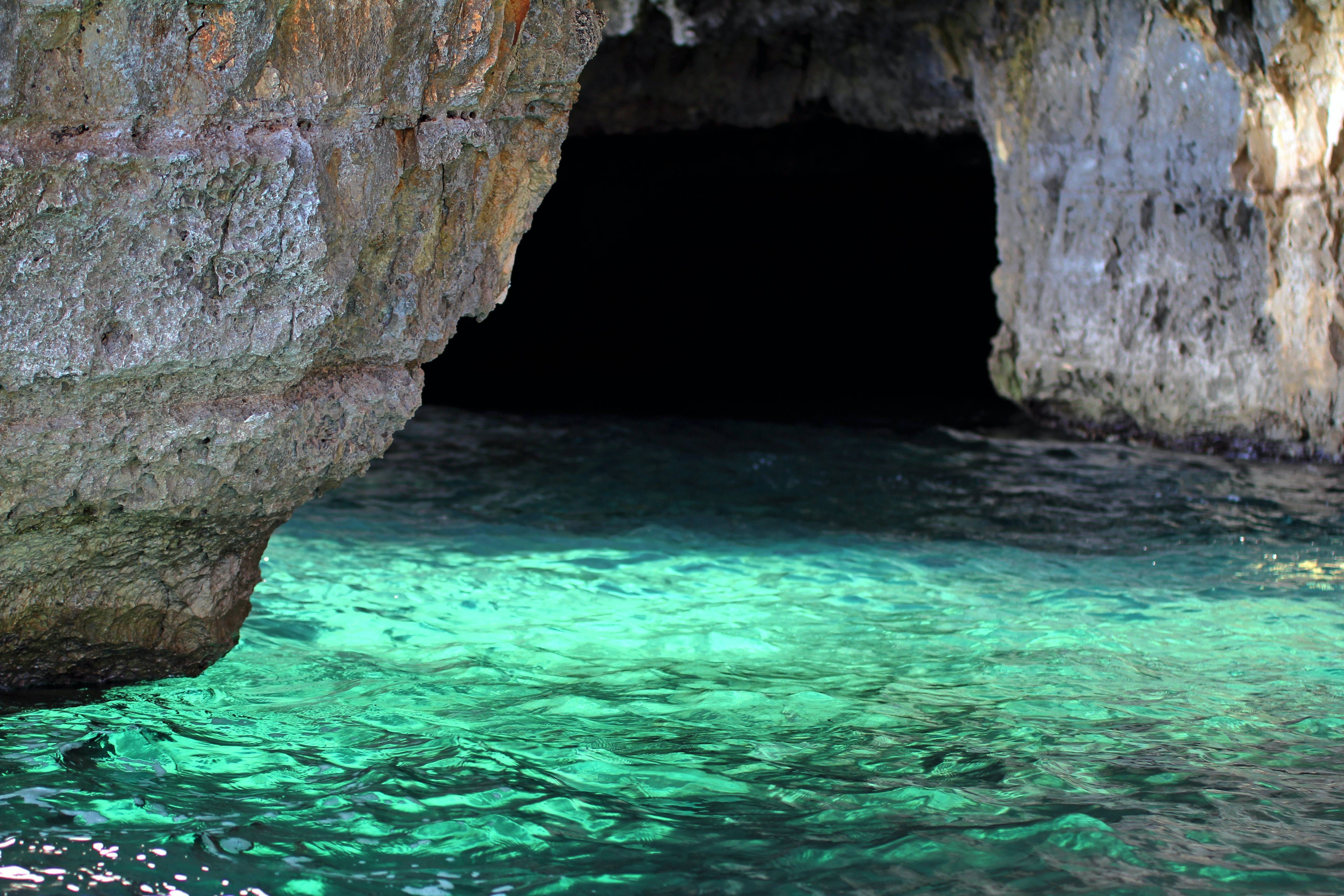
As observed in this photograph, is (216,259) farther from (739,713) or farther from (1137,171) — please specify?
(1137,171)

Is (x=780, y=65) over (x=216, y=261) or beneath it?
over

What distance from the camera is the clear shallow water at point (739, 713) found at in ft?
8.30

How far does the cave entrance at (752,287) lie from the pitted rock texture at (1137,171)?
1.24 metres

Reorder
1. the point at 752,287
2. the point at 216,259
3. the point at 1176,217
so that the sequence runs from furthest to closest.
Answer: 1. the point at 752,287
2. the point at 1176,217
3. the point at 216,259

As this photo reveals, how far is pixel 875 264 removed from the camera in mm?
14617

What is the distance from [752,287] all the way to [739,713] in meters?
11.1

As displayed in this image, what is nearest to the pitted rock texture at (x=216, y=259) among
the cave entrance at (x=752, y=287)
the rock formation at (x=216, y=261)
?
the rock formation at (x=216, y=261)

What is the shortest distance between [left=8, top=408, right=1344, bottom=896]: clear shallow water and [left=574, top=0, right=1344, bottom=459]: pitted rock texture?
80 centimetres

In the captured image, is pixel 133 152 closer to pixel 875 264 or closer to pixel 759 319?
pixel 759 319

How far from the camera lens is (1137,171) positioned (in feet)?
23.3

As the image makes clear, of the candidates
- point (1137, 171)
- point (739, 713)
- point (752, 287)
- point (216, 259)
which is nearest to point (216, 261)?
point (216, 259)

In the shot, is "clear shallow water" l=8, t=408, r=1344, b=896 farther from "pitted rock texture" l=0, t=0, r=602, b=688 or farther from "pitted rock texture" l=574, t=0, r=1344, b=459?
"pitted rock texture" l=574, t=0, r=1344, b=459

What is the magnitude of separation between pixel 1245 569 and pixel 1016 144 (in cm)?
343

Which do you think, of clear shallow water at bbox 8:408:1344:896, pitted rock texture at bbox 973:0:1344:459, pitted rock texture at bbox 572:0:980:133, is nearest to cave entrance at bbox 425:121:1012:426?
pitted rock texture at bbox 572:0:980:133
